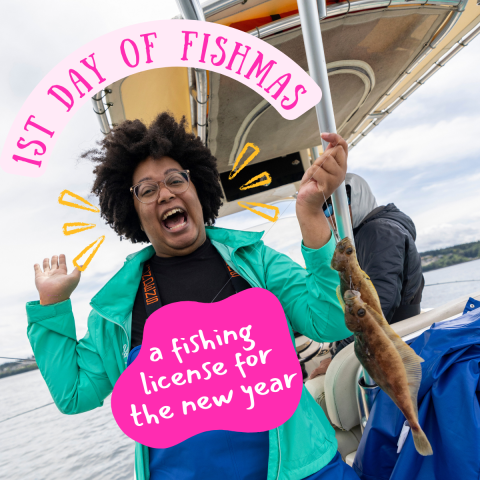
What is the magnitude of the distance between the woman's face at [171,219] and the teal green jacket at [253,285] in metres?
0.12

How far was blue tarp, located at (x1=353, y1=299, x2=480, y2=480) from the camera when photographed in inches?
44.6

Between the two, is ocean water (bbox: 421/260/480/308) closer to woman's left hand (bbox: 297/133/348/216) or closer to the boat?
the boat

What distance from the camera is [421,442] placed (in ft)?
2.85

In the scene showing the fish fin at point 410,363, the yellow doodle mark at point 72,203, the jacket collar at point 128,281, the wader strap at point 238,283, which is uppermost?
the yellow doodle mark at point 72,203

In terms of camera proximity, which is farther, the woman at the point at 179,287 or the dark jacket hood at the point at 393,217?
the dark jacket hood at the point at 393,217

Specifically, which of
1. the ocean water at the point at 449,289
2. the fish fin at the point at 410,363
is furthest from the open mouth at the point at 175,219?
the ocean water at the point at 449,289

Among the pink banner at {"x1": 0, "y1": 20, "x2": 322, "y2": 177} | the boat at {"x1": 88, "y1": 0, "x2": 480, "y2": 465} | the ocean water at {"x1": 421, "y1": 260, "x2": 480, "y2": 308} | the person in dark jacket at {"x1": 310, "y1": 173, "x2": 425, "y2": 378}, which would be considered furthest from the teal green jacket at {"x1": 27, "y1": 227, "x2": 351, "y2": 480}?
the ocean water at {"x1": 421, "y1": 260, "x2": 480, "y2": 308}

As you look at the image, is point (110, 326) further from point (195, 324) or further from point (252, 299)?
point (252, 299)

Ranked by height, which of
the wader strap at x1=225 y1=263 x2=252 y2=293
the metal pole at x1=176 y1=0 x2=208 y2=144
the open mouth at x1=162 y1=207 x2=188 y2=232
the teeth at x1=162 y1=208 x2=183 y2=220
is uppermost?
the metal pole at x1=176 y1=0 x2=208 y2=144

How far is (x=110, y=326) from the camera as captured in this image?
150cm

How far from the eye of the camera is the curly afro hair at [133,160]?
1.69 meters

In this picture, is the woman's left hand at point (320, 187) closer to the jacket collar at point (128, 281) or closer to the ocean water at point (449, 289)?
the jacket collar at point (128, 281)

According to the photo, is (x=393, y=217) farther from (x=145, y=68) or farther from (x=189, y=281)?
(x=145, y=68)

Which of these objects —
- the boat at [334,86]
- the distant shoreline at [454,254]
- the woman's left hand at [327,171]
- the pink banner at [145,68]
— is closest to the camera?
the woman's left hand at [327,171]
